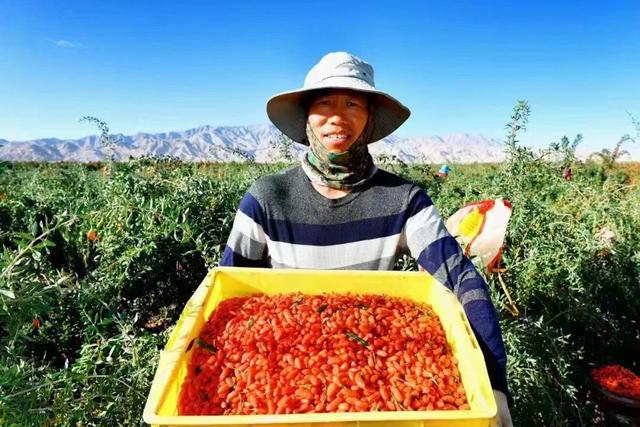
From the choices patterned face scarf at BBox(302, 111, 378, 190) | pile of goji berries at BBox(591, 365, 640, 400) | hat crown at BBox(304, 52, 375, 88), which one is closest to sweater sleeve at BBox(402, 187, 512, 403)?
patterned face scarf at BBox(302, 111, 378, 190)

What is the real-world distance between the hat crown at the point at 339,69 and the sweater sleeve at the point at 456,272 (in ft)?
1.95

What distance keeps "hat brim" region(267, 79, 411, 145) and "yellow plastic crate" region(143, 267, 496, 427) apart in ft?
2.73

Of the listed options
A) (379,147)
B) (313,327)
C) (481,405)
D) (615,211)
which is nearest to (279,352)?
(313,327)

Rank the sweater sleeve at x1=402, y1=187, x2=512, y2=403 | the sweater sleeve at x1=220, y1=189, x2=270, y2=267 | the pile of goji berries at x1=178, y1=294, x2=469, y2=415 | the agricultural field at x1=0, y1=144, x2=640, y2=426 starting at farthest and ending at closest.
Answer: the sweater sleeve at x1=220, y1=189, x2=270, y2=267 < the agricultural field at x1=0, y1=144, x2=640, y2=426 < the sweater sleeve at x1=402, y1=187, x2=512, y2=403 < the pile of goji berries at x1=178, y1=294, x2=469, y2=415

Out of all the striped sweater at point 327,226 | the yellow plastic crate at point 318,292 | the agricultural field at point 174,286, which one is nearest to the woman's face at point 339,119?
the striped sweater at point 327,226

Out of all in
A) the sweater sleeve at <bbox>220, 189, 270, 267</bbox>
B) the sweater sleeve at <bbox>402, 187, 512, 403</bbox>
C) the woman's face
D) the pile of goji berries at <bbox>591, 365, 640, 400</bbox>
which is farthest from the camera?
the pile of goji berries at <bbox>591, 365, 640, 400</bbox>

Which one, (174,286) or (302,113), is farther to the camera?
(174,286)

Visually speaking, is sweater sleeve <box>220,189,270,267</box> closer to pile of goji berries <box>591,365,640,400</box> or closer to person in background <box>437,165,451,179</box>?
pile of goji berries <box>591,365,640,400</box>

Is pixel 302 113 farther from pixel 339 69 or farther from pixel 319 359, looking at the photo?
pixel 319 359

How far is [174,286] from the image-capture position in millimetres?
4156

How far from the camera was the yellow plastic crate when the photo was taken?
40.7 inches

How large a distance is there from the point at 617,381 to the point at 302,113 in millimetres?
3027

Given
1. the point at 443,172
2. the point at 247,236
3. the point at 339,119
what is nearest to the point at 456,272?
the point at 339,119

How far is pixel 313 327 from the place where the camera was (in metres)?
1.52
